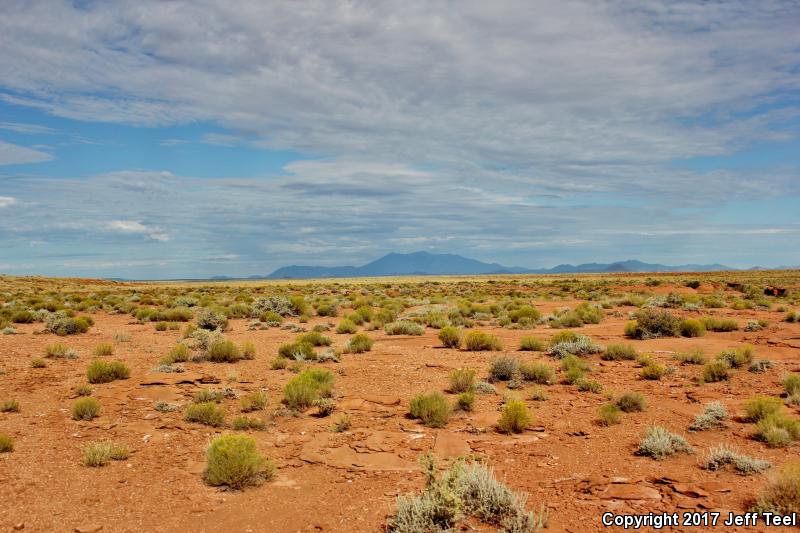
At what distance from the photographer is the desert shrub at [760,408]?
9766 millimetres

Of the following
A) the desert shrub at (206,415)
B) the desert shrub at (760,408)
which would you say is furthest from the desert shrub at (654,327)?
the desert shrub at (206,415)

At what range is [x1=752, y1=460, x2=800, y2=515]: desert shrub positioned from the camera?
610cm

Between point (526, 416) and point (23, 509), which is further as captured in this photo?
point (526, 416)

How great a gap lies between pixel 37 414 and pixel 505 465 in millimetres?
9499

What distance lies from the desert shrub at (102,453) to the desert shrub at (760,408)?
11.3 meters

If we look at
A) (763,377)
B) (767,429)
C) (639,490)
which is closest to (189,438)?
(639,490)

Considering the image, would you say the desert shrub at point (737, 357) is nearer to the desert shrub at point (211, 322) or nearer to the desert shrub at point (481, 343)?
the desert shrub at point (481, 343)

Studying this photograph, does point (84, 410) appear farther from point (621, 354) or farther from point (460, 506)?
point (621, 354)

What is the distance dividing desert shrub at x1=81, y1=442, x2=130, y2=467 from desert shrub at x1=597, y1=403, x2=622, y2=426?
8.81 m

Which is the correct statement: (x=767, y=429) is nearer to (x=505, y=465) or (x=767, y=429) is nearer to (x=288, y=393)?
(x=505, y=465)

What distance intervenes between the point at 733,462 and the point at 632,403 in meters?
3.48

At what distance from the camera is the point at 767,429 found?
892 centimetres

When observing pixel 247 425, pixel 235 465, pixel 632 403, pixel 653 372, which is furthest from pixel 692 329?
pixel 235 465

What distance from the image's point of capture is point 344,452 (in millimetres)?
9500
